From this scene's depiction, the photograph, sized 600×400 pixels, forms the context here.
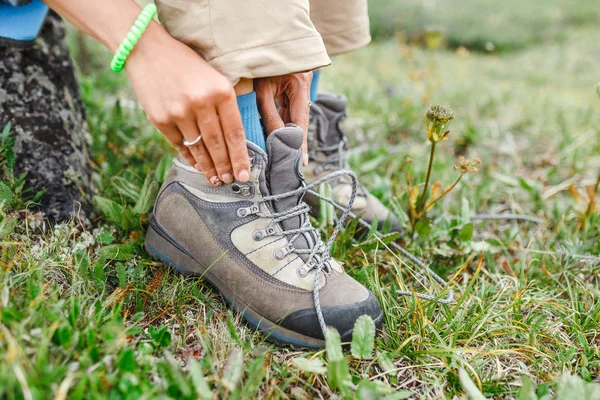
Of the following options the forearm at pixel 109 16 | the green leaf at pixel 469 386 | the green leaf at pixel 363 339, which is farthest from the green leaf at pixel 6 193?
the green leaf at pixel 469 386

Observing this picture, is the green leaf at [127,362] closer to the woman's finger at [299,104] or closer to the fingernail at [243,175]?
the fingernail at [243,175]

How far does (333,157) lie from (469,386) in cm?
116

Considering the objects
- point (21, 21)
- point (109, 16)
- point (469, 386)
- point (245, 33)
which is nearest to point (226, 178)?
point (245, 33)

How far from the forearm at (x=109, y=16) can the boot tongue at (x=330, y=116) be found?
104 cm

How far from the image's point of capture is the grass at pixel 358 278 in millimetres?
1022

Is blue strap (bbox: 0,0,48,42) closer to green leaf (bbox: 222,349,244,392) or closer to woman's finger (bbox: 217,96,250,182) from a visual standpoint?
woman's finger (bbox: 217,96,250,182)

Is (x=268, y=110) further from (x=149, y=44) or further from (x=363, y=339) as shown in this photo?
(x=363, y=339)

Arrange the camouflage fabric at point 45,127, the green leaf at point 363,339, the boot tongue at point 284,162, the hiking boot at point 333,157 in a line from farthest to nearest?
the hiking boot at point 333,157 → the camouflage fabric at point 45,127 → the boot tongue at point 284,162 → the green leaf at point 363,339

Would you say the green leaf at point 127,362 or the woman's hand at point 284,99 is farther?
the woman's hand at point 284,99

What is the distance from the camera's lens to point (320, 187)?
1.88 meters

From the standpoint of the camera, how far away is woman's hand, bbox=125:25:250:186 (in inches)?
41.6

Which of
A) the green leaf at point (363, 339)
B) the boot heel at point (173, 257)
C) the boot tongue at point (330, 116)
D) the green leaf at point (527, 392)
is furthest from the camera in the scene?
the boot tongue at point (330, 116)

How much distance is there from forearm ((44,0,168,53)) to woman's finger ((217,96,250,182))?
0.24m

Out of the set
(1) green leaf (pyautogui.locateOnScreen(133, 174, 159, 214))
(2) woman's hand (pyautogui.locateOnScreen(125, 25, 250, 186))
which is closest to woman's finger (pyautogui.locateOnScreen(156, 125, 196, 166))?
(2) woman's hand (pyautogui.locateOnScreen(125, 25, 250, 186))
